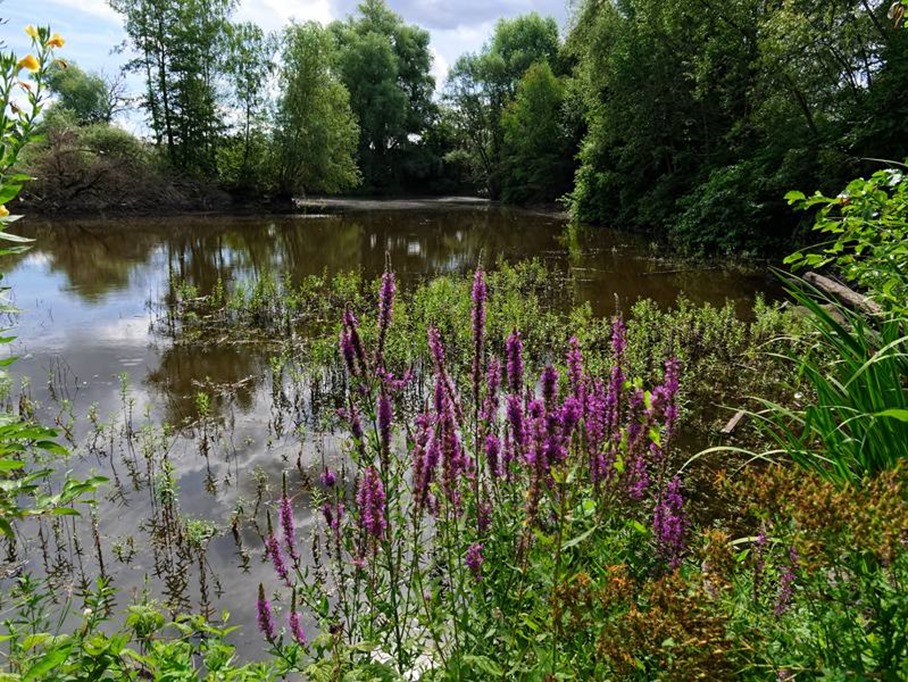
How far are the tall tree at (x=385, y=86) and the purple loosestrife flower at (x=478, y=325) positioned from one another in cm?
4741

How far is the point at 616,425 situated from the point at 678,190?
80.1ft

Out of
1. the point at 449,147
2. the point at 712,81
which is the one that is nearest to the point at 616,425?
the point at 712,81

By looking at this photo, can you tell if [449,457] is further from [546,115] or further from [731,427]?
[546,115]

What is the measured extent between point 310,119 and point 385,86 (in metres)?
18.0

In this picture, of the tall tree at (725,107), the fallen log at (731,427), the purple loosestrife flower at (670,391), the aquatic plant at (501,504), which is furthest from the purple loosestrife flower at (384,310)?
the tall tree at (725,107)

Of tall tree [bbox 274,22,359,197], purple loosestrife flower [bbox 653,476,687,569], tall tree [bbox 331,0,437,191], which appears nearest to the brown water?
purple loosestrife flower [bbox 653,476,687,569]

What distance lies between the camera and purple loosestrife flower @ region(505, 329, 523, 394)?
256cm

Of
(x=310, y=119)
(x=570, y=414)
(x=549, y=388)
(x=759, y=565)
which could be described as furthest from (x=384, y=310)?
(x=310, y=119)

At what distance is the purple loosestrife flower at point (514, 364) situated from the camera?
8.39ft

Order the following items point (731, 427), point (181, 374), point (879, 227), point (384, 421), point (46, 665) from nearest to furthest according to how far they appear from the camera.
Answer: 1. point (46, 665)
2. point (384, 421)
3. point (879, 227)
4. point (731, 427)
5. point (181, 374)

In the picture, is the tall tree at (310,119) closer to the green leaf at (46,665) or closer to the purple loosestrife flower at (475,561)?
the purple loosestrife flower at (475,561)

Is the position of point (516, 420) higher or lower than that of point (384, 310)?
lower

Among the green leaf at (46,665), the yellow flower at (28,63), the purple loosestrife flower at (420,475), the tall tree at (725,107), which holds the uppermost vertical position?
the tall tree at (725,107)

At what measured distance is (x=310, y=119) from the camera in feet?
112
